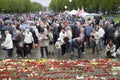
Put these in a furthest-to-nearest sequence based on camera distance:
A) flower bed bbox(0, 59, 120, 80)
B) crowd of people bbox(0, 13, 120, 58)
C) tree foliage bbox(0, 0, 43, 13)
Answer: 1. tree foliage bbox(0, 0, 43, 13)
2. crowd of people bbox(0, 13, 120, 58)
3. flower bed bbox(0, 59, 120, 80)

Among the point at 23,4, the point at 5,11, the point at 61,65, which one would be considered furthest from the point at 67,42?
the point at 23,4

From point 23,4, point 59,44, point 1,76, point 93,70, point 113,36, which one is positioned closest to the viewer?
point 1,76

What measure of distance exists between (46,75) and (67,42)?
9092 millimetres

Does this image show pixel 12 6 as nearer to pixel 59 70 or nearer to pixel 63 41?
pixel 63 41

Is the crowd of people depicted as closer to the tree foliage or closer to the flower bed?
the flower bed

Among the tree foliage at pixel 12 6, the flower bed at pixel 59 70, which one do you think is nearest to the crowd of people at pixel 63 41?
the flower bed at pixel 59 70

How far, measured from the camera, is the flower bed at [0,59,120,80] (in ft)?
49.6

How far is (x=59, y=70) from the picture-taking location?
643 inches

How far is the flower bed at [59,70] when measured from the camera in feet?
49.6

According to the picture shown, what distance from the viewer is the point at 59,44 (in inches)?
926

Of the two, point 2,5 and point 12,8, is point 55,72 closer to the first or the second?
Result: point 2,5

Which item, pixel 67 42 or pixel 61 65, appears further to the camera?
pixel 67 42

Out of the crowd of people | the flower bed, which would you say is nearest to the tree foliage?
the crowd of people

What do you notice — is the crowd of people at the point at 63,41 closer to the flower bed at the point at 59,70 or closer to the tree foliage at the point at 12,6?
the flower bed at the point at 59,70
